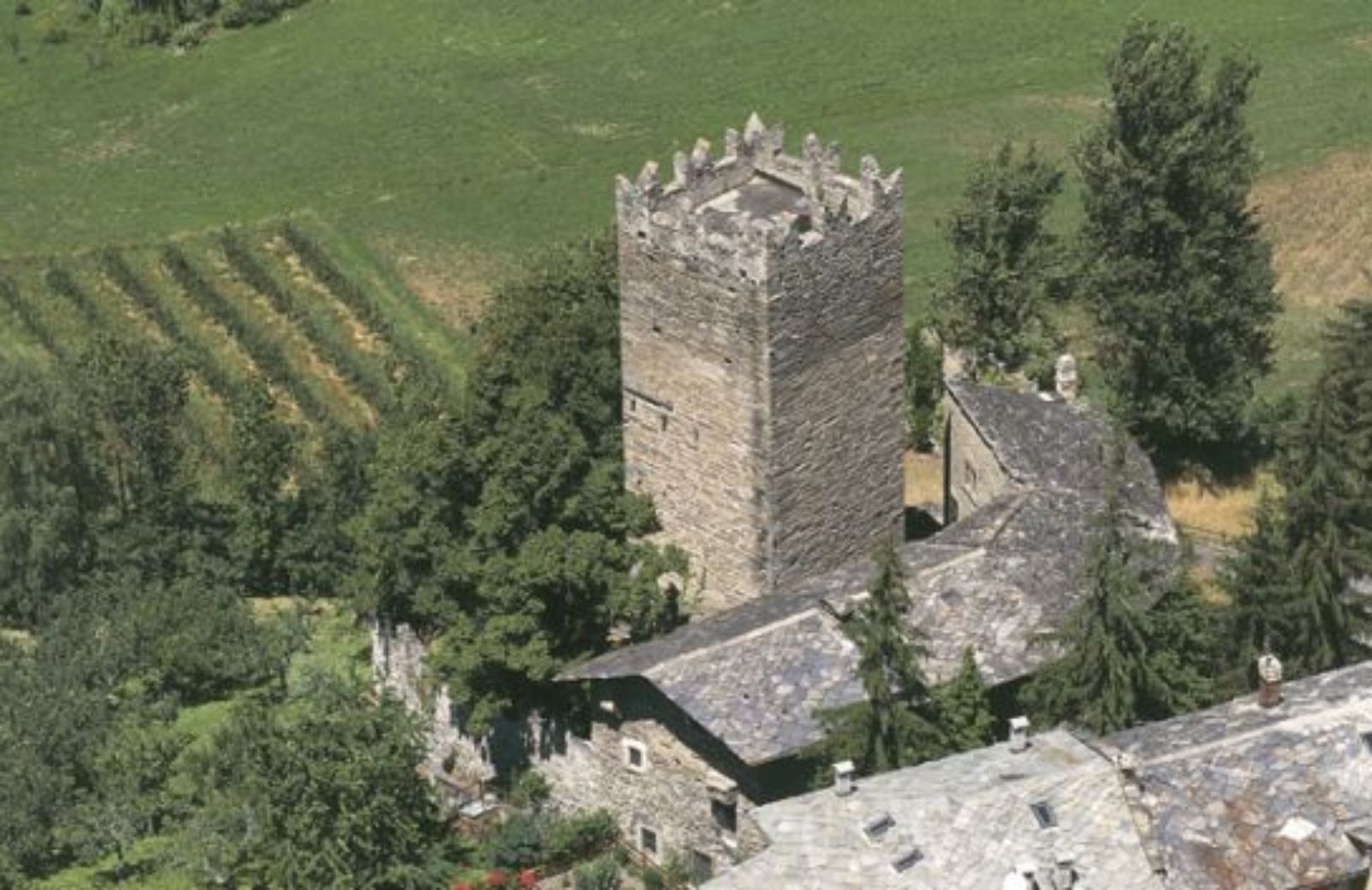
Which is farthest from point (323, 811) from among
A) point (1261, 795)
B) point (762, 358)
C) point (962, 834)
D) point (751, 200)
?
point (1261, 795)

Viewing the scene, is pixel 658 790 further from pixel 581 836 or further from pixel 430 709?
pixel 430 709

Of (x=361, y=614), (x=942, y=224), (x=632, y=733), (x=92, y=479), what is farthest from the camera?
(x=942, y=224)

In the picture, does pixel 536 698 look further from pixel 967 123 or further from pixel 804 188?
pixel 967 123

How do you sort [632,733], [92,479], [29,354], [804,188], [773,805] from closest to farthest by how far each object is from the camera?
[773,805] < [632,733] < [804,188] < [92,479] < [29,354]

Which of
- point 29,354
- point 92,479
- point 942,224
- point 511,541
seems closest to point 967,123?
point 942,224

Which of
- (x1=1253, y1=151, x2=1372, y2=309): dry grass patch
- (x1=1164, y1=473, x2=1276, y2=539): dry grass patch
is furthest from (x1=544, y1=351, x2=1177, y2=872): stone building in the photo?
(x1=1253, y1=151, x2=1372, y2=309): dry grass patch

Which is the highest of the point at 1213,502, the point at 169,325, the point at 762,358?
the point at 762,358

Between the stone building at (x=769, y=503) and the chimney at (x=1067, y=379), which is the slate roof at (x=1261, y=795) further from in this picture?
the chimney at (x=1067, y=379)
